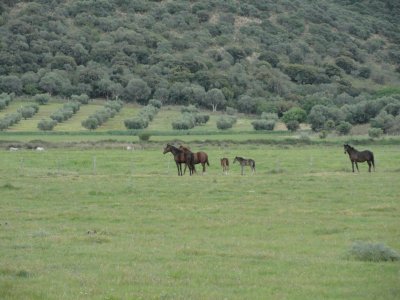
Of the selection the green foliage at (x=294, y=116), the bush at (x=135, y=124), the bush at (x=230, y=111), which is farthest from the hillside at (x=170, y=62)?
the bush at (x=135, y=124)

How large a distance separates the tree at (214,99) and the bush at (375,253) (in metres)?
121

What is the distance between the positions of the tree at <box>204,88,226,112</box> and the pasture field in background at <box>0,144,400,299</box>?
96115 millimetres

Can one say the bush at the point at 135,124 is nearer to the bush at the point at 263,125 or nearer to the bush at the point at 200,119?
the bush at the point at 200,119

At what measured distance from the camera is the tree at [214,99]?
13900cm

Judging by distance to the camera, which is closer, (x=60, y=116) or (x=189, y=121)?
(x=189, y=121)

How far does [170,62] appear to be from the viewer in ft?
537

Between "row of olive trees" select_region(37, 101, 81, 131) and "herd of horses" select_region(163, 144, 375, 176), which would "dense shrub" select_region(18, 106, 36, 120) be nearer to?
"row of olive trees" select_region(37, 101, 81, 131)

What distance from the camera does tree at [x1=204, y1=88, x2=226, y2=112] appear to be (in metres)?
139

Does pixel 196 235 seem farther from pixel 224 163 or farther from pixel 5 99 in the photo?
pixel 5 99

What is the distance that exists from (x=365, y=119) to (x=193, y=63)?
178 ft

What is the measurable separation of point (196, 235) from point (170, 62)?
473 feet

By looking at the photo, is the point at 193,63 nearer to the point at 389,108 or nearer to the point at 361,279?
the point at 389,108

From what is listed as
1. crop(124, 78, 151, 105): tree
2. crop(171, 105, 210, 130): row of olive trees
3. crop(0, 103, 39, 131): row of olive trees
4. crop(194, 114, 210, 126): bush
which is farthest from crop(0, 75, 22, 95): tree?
crop(194, 114, 210, 126): bush

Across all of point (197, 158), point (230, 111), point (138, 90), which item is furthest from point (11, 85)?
point (197, 158)
